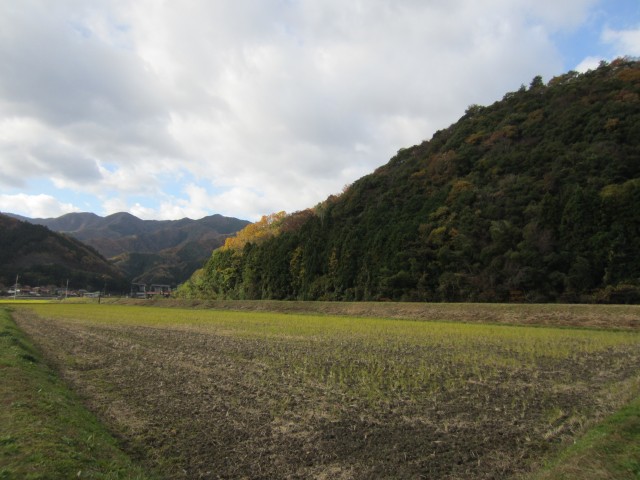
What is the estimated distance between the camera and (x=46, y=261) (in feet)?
523

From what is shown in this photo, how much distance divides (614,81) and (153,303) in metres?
81.2

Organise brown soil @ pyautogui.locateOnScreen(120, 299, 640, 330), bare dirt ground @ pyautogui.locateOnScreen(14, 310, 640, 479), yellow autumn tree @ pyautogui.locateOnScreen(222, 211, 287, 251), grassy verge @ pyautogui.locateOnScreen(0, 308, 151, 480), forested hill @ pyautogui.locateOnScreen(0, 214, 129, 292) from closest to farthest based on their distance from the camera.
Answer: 1. grassy verge @ pyautogui.locateOnScreen(0, 308, 151, 480)
2. bare dirt ground @ pyautogui.locateOnScreen(14, 310, 640, 479)
3. brown soil @ pyautogui.locateOnScreen(120, 299, 640, 330)
4. yellow autumn tree @ pyautogui.locateOnScreen(222, 211, 287, 251)
5. forested hill @ pyautogui.locateOnScreen(0, 214, 129, 292)

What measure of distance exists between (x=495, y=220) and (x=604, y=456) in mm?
43236

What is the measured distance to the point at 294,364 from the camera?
13.1 m

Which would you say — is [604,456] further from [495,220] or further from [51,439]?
[495,220]

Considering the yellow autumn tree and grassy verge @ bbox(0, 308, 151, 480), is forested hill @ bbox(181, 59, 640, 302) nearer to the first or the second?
the yellow autumn tree

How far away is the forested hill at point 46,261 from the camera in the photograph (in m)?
141

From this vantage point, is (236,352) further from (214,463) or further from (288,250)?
(288,250)

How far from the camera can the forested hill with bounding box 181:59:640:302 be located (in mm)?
34875

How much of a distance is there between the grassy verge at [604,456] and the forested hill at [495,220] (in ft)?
101

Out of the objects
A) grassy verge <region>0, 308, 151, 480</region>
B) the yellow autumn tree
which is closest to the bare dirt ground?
grassy verge <region>0, 308, 151, 480</region>

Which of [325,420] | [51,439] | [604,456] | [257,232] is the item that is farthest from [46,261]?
[604,456]

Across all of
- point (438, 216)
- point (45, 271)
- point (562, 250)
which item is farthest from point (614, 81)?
point (45, 271)

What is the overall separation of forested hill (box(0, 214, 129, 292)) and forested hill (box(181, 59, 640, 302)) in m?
92.6
